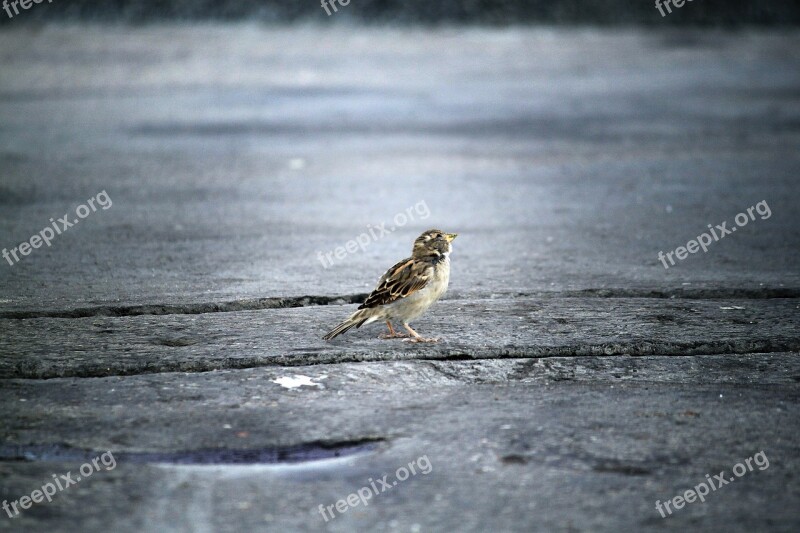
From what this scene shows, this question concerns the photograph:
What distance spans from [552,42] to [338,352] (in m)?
17.7

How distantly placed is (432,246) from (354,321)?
25.5 inches

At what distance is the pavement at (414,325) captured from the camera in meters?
4.97

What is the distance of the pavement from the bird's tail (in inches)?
3.2

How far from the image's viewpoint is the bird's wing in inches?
269

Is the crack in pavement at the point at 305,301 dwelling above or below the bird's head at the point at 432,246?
below

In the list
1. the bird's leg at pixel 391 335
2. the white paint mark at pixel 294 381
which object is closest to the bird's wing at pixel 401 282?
the bird's leg at pixel 391 335

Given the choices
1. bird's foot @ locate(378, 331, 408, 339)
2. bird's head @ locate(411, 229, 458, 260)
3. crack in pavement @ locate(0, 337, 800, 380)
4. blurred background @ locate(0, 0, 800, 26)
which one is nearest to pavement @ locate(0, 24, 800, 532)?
crack in pavement @ locate(0, 337, 800, 380)

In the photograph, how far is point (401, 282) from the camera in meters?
6.90

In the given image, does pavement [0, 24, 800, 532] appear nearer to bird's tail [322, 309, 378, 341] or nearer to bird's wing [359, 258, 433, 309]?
bird's tail [322, 309, 378, 341]

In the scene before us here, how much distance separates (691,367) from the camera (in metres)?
6.54

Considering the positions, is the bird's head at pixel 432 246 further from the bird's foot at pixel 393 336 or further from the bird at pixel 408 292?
the bird's foot at pixel 393 336

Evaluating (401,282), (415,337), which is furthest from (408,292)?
(415,337)

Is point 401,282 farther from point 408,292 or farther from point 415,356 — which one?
point 415,356

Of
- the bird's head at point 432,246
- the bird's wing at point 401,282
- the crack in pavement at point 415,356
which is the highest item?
the bird's head at point 432,246
